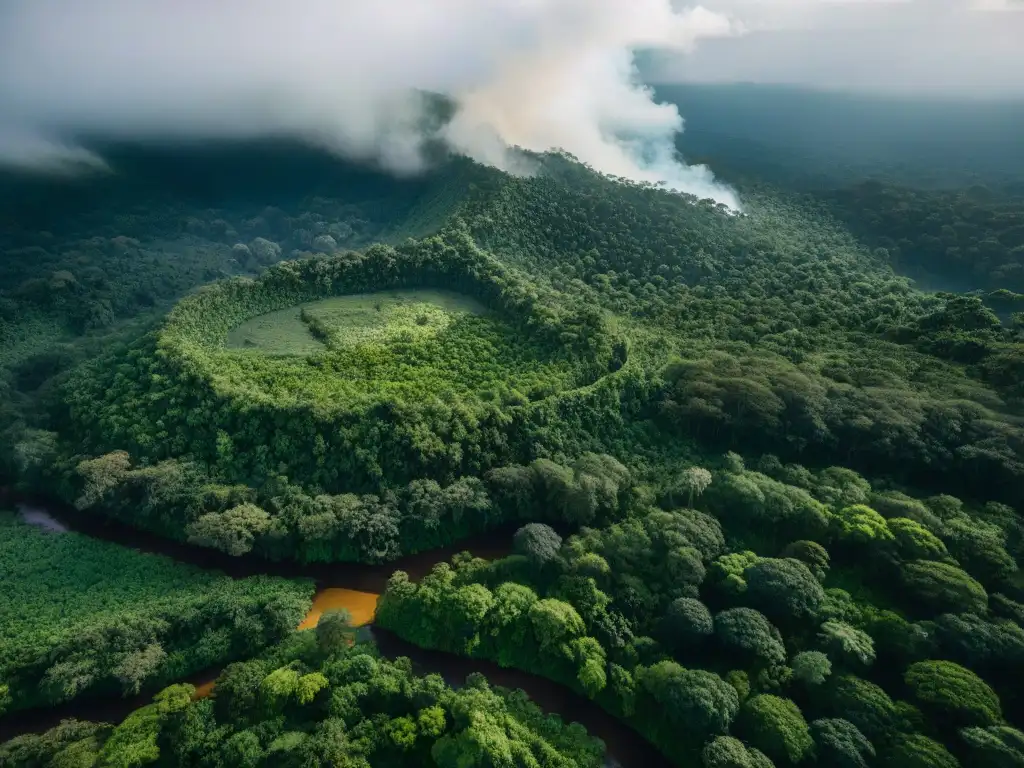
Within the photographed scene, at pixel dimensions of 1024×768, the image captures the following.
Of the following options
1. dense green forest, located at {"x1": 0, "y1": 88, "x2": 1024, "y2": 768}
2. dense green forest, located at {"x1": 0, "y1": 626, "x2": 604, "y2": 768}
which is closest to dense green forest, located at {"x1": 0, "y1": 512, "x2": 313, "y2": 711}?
dense green forest, located at {"x1": 0, "y1": 88, "x2": 1024, "y2": 768}

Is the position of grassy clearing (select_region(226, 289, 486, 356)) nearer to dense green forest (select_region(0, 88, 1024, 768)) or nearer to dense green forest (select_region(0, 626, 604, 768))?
dense green forest (select_region(0, 88, 1024, 768))

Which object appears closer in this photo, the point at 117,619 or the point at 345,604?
the point at 117,619

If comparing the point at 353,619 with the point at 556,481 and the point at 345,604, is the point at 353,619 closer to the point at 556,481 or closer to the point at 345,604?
the point at 345,604

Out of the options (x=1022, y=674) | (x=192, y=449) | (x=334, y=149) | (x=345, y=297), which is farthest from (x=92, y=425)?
(x=334, y=149)

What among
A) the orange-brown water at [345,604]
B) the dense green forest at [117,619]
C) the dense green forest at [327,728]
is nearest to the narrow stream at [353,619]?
the orange-brown water at [345,604]

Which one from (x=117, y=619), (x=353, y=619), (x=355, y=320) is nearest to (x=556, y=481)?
(x=353, y=619)

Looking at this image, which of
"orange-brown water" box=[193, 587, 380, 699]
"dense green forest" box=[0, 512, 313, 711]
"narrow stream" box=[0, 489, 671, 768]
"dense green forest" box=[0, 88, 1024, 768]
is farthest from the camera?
"orange-brown water" box=[193, 587, 380, 699]
